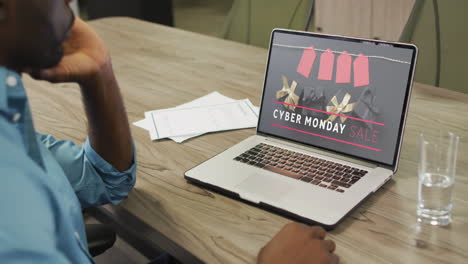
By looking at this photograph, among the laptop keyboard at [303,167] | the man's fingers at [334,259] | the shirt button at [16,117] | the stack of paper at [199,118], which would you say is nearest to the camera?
the shirt button at [16,117]

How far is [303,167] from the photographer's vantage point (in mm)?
1061

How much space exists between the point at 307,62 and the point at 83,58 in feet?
1.60

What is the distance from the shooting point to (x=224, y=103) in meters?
1.48

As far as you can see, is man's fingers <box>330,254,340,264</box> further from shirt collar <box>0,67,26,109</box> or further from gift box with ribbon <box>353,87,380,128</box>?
shirt collar <box>0,67,26,109</box>

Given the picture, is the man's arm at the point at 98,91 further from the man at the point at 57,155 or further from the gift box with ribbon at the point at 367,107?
the gift box with ribbon at the point at 367,107

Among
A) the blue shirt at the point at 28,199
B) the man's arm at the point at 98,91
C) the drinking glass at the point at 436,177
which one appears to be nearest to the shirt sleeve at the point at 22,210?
the blue shirt at the point at 28,199

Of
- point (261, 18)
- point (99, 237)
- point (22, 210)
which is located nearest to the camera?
point (22, 210)

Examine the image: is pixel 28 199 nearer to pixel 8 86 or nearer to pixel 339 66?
pixel 8 86

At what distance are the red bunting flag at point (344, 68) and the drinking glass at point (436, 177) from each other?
0.75 ft

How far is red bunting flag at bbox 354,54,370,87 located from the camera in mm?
1060

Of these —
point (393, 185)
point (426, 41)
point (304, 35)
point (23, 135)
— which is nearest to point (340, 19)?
point (426, 41)

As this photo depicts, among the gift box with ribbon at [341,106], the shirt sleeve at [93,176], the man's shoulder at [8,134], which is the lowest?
the shirt sleeve at [93,176]

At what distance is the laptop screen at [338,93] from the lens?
1025mm

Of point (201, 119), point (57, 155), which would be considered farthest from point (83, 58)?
point (201, 119)
